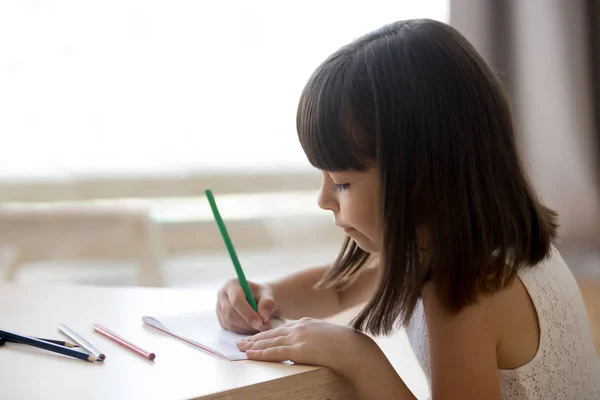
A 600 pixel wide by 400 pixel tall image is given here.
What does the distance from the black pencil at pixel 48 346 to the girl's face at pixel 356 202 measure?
0.98 feet

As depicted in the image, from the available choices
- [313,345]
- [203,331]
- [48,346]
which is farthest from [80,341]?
→ [313,345]

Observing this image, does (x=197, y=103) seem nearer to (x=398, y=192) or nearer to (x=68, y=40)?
(x=68, y=40)

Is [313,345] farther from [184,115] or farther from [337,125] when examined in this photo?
[184,115]

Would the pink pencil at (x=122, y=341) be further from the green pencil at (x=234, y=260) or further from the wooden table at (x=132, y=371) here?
the green pencil at (x=234, y=260)

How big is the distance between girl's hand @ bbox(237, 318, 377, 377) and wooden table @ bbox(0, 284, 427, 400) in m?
0.01

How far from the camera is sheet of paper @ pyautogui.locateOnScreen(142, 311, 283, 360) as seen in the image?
71 centimetres

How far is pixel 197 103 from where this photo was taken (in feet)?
5.53

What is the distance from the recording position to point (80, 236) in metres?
1.68

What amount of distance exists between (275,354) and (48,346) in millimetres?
220

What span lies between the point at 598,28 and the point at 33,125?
129cm

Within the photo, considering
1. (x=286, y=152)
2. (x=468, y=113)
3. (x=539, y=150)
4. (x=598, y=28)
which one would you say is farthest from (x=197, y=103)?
(x=468, y=113)

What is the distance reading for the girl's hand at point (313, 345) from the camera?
25.7 inches

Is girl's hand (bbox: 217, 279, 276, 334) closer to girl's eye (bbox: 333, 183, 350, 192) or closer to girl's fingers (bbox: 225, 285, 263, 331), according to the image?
girl's fingers (bbox: 225, 285, 263, 331)

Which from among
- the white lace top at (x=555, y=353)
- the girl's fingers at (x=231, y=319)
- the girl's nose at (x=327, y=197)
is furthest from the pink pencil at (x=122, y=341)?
the white lace top at (x=555, y=353)
